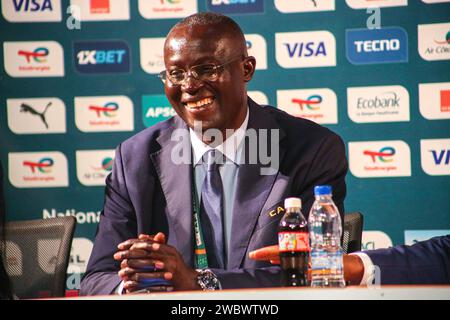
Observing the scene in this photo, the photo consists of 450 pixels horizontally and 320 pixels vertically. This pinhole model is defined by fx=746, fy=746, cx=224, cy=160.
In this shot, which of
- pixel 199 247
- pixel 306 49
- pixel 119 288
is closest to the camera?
pixel 119 288

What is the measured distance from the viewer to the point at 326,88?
466 cm

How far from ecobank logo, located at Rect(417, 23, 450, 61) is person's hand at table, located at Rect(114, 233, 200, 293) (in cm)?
290

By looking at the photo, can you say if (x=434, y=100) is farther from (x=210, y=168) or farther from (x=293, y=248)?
(x=293, y=248)

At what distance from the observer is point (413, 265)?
6.71 feet

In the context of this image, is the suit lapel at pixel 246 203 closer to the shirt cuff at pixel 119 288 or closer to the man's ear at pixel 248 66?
the man's ear at pixel 248 66

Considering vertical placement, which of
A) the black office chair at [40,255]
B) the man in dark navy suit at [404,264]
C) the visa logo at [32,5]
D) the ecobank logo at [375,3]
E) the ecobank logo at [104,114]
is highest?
the visa logo at [32,5]

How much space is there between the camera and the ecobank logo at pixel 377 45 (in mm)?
4625

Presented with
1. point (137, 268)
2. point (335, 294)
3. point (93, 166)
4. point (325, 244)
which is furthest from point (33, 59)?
point (335, 294)

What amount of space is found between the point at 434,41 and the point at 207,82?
7.37ft

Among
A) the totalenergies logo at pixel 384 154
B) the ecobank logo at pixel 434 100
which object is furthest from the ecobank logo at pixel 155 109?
the ecobank logo at pixel 434 100

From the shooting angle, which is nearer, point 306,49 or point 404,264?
point 404,264

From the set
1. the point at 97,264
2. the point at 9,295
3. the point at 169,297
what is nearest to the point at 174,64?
the point at 97,264

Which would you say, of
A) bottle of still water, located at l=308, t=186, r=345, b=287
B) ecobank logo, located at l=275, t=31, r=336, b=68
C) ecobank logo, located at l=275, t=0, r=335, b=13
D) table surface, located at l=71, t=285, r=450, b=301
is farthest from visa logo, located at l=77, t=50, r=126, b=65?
table surface, located at l=71, t=285, r=450, b=301

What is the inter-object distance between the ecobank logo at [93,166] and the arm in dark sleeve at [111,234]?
5.73 ft
